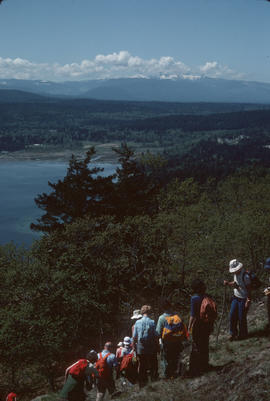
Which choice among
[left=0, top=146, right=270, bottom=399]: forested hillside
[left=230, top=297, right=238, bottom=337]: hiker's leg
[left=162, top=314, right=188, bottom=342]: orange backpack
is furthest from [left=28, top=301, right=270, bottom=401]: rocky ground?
[left=0, top=146, right=270, bottom=399]: forested hillside

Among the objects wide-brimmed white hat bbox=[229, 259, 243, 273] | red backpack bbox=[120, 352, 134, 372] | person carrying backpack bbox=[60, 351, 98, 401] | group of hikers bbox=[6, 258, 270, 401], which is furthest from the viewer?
red backpack bbox=[120, 352, 134, 372]

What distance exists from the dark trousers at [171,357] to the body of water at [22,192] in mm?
62220

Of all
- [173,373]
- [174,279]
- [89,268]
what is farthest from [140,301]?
[173,373]

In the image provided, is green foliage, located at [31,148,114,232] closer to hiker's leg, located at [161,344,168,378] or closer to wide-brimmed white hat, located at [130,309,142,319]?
wide-brimmed white hat, located at [130,309,142,319]

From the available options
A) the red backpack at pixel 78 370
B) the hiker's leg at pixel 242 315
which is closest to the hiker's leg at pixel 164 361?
the red backpack at pixel 78 370

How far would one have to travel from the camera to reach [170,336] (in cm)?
992

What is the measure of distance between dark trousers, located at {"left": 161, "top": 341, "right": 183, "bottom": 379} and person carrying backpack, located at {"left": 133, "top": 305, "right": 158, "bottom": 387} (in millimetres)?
306

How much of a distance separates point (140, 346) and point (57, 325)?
13324 mm

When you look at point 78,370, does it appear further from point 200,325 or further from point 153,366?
point 200,325

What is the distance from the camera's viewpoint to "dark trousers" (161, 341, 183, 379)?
10.0 metres

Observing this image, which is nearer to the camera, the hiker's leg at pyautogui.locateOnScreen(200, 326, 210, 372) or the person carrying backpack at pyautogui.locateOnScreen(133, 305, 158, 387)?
the hiker's leg at pyautogui.locateOnScreen(200, 326, 210, 372)

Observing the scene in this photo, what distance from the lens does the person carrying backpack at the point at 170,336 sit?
32.6 feet

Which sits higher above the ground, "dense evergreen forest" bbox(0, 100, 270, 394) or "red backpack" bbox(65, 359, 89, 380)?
"red backpack" bbox(65, 359, 89, 380)

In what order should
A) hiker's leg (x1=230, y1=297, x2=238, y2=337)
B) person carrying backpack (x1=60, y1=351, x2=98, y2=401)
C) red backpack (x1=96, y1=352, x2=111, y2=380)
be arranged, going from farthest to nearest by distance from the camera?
hiker's leg (x1=230, y1=297, x2=238, y2=337)
red backpack (x1=96, y1=352, x2=111, y2=380)
person carrying backpack (x1=60, y1=351, x2=98, y2=401)
